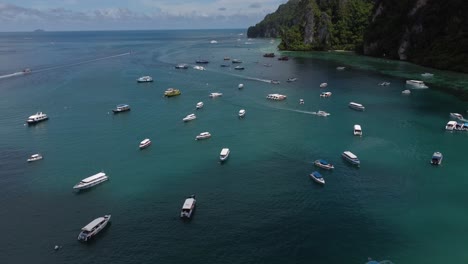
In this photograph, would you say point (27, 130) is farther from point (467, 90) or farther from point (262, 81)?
point (467, 90)

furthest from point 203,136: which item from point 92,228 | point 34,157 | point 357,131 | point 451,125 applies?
point 451,125

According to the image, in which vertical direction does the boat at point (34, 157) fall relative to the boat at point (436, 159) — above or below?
below

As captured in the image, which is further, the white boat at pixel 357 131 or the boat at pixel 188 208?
the white boat at pixel 357 131

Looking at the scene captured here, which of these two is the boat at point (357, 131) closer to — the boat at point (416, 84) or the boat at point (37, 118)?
the boat at point (416, 84)

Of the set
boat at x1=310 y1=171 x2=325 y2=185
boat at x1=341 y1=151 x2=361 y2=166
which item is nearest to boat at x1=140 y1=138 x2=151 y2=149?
boat at x1=310 y1=171 x2=325 y2=185

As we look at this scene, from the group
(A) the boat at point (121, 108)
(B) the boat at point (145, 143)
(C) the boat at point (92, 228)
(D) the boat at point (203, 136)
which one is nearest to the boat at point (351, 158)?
(D) the boat at point (203, 136)

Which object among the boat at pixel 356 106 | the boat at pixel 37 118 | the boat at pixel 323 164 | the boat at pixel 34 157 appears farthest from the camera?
the boat at pixel 356 106

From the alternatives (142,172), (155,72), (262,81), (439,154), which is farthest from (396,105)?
(155,72)
